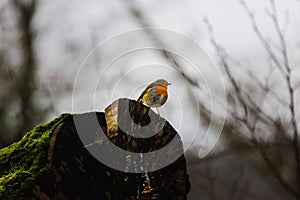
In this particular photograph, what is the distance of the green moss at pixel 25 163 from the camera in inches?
78.4

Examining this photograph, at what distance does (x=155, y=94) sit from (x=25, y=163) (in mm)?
660

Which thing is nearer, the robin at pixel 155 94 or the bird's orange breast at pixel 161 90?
the robin at pixel 155 94

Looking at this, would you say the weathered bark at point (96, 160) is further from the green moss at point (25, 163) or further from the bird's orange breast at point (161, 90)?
the bird's orange breast at point (161, 90)

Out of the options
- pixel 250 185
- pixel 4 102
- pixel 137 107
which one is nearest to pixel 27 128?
pixel 4 102

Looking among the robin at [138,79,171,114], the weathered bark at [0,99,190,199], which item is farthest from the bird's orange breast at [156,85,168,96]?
the weathered bark at [0,99,190,199]

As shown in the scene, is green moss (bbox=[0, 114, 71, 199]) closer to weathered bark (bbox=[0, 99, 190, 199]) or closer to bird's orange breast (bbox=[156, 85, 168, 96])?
Result: weathered bark (bbox=[0, 99, 190, 199])

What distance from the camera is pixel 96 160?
7.04 feet

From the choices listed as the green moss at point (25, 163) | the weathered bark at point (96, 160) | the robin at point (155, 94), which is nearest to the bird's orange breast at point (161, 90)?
the robin at point (155, 94)

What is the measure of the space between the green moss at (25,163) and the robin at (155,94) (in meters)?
0.39

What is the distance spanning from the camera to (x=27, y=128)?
28.1 ft

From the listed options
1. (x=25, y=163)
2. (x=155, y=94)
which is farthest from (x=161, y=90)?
(x=25, y=163)

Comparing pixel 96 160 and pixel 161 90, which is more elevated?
pixel 161 90

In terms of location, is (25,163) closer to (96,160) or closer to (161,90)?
(96,160)

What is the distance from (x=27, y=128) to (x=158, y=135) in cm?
657
